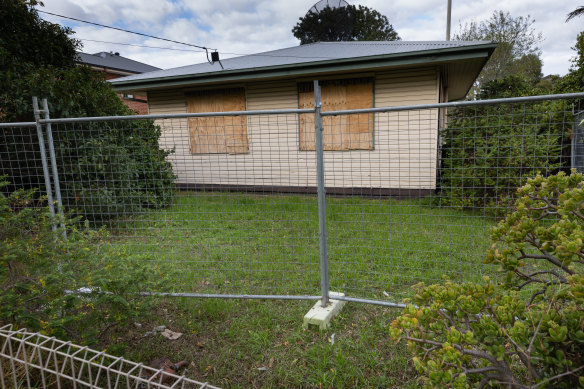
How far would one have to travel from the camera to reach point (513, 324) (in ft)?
4.38

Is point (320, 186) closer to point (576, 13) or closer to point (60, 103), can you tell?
point (60, 103)

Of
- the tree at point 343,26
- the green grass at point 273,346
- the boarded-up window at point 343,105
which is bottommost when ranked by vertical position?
the green grass at point 273,346

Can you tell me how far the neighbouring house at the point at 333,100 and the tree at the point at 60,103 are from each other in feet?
4.13

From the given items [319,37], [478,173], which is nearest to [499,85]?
[478,173]

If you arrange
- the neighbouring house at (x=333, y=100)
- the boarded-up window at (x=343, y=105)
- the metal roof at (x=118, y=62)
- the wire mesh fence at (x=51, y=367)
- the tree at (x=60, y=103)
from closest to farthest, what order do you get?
the wire mesh fence at (x=51, y=367)
the tree at (x=60, y=103)
the neighbouring house at (x=333, y=100)
the boarded-up window at (x=343, y=105)
the metal roof at (x=118, y=62)

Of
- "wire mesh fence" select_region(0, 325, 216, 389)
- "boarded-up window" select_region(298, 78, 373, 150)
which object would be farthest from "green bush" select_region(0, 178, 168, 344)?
"boarded-up window" select_region(298, 78, 373, 150)

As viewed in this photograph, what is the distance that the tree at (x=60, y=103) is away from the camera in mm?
5047

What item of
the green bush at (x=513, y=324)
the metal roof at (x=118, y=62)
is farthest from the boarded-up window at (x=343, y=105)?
the metal roof at (x=118, y=62)

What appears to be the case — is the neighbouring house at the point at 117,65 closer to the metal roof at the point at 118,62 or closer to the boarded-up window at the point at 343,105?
the metal roof at the point at 118,62

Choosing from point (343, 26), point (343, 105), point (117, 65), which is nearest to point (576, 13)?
point (343, 105)

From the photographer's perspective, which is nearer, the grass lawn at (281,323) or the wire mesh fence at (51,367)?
the wire mesh fence at (51,367)

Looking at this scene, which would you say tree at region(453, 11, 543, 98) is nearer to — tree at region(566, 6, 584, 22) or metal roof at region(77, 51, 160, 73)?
tree at region(566, 6, 584, 22)

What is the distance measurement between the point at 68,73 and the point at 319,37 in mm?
24075

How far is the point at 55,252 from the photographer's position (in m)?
2.40
